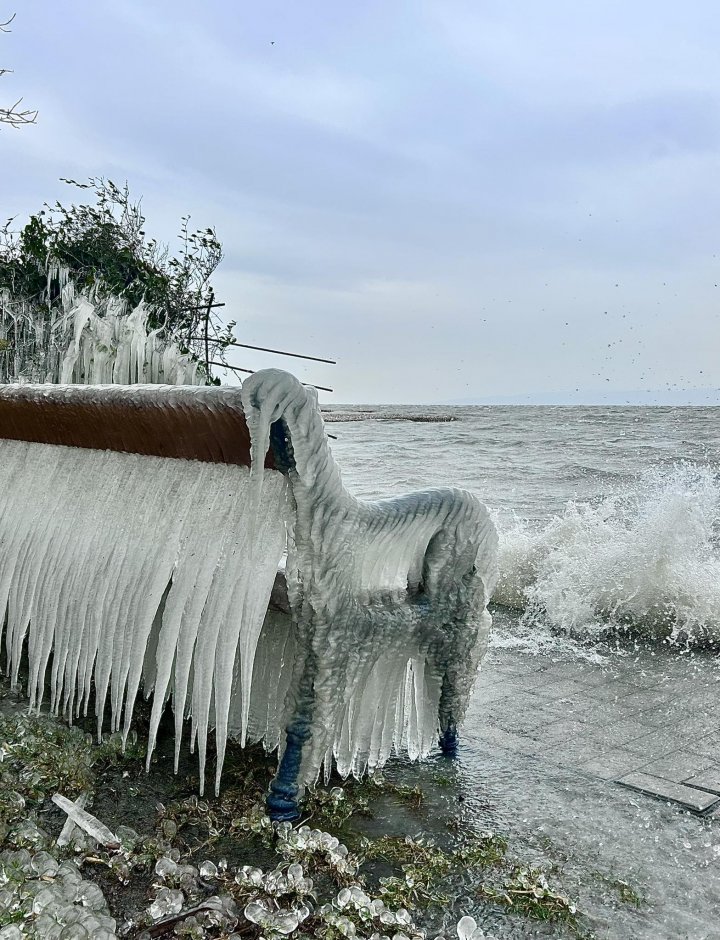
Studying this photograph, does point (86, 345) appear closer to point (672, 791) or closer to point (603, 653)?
point (603, 653)

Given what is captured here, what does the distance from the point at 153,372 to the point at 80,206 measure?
1.58m

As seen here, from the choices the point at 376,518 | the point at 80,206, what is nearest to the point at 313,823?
the point at 376,518

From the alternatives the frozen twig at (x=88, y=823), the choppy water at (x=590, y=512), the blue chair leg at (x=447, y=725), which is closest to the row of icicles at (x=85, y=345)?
the blue chair leg at (x=447, y=725)

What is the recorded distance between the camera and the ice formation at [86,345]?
4652mm

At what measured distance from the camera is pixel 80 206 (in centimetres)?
553

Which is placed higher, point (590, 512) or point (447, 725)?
point (590, 512)

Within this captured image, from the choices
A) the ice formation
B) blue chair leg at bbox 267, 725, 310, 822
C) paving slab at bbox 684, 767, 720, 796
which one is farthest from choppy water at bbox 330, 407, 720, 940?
the ice formation

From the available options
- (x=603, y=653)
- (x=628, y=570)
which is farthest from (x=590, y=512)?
(x=603, y=653)

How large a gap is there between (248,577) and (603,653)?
120 inches

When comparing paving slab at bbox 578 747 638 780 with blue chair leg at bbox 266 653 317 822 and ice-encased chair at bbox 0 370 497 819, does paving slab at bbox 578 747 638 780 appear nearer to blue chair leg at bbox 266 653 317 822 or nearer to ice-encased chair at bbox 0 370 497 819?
ice-encased chair at bbox 0 370 497 819

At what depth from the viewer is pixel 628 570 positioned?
5918 mm

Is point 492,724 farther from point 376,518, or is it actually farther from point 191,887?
point 191,887

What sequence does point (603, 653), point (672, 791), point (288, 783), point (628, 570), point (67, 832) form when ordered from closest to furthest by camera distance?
1. point (67, 832)
2. point (288, 783)
3. point (672, 791)
4. point (603, 653)
5. point (628, 570)

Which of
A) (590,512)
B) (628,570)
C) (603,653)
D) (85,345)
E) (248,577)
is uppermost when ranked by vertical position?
(85,345)
